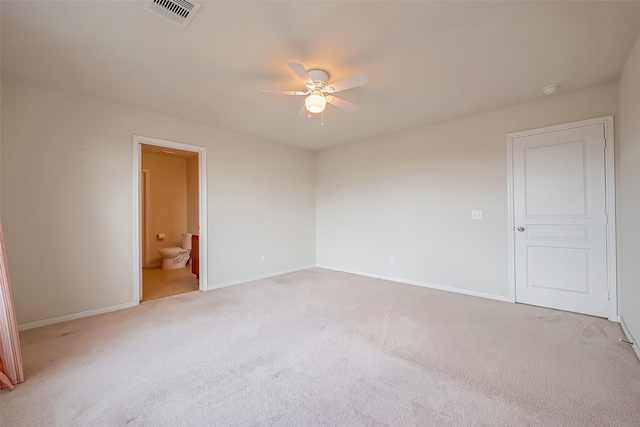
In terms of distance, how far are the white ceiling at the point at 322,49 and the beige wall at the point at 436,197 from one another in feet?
0.97

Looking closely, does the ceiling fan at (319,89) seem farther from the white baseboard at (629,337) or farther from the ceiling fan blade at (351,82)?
the white baseboard at (629,337)

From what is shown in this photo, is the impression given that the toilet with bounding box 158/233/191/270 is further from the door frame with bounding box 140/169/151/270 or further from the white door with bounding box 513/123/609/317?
the white door with bounding box 513/123/609/317

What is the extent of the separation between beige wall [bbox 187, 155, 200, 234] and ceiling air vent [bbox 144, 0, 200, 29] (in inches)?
184

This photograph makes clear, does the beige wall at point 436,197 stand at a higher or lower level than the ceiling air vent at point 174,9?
lower

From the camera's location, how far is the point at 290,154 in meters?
5.13

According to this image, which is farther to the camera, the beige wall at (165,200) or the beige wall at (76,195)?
the beige wall at (165,200)

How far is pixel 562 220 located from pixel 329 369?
3032 millimetres

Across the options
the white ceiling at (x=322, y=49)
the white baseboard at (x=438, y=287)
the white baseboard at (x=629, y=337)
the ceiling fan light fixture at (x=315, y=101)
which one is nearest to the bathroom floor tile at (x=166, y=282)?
the white ceiling at (x=322, y=49)

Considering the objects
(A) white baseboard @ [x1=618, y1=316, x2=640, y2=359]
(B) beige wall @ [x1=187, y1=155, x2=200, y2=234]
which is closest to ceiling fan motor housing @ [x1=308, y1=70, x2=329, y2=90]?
(A) white baseboard @ [x1=618, y1=316, x2=640, y2=359]

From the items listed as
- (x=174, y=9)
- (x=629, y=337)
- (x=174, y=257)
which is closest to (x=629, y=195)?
(x=629, y=337)

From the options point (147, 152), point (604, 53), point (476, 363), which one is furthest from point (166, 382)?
point (147, 152)

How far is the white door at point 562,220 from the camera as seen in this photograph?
279 cm

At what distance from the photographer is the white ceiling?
174cm

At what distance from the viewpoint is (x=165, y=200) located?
6.11 meters
